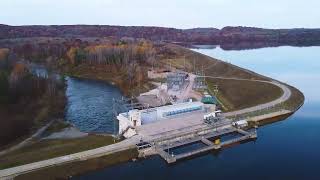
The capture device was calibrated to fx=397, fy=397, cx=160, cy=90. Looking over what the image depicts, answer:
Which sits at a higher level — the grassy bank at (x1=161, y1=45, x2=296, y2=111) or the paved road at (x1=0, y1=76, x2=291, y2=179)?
the grassy bank at (x1=161, y1=45, x2=296, y2=111)

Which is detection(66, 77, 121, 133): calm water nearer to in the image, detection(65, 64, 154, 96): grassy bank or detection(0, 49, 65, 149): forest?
detection(65, 64, 154, 96): grassy bank

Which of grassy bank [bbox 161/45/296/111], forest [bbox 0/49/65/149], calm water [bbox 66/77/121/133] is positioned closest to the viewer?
forest [bbox 0/49/65/149]

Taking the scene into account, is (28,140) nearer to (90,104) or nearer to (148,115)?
(148,115)

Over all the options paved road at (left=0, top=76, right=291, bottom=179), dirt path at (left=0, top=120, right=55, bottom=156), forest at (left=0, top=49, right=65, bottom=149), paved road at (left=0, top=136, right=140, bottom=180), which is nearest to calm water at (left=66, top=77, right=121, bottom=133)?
forest at (left=0, top=49, right=65, bottom=149)

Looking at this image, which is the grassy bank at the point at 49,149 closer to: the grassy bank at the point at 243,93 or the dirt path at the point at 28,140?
the dirt path at the point at 28,140

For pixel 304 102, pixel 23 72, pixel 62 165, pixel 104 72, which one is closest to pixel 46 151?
pixel 62 165

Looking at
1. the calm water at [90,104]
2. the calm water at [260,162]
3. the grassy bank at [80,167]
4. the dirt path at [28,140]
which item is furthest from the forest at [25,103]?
the calm water at [260,162]

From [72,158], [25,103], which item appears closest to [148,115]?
[72,158]
